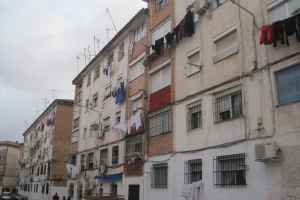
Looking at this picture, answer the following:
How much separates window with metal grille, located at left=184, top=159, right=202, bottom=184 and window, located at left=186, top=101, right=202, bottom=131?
5.33ft

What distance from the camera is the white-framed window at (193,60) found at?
47.9ft

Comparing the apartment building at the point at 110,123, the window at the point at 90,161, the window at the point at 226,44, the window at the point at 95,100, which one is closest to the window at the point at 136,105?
the apartment building at the point at 110,123

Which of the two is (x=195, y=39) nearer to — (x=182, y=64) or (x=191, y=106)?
(x=182, y=64)

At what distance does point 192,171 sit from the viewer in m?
13.8

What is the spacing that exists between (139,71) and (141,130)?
4.16 m

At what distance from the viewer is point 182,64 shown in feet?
51.0

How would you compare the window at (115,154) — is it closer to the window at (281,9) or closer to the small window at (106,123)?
the small window at (106,123)

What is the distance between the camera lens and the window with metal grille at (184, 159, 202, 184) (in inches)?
526

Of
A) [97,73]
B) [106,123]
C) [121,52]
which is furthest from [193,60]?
[97,73]

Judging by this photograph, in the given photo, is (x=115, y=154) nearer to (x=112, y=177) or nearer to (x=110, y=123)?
(x=112, y=177)

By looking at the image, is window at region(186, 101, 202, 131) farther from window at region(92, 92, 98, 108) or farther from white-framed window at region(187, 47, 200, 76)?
window at region(92, 92, 98, 108)

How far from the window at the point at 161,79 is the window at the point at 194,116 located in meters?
2.66

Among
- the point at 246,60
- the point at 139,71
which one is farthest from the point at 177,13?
the point at 246,60

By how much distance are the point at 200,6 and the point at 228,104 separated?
4.90 metres
